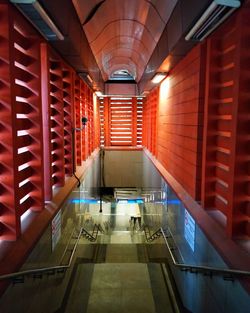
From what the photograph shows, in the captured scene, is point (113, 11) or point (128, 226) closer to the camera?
point (113, 11)

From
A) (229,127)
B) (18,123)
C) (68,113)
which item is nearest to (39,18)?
(18,123)

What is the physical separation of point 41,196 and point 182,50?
238 cm

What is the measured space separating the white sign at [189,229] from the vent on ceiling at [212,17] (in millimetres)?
1954

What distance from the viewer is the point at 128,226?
32.2 feet

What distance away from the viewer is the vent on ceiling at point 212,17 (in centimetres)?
225

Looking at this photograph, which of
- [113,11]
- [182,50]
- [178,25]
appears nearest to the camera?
[178,25]

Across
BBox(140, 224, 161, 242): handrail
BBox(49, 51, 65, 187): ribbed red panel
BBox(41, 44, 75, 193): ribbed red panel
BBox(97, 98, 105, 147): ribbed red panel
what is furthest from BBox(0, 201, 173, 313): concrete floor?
BBox(97, 98, 105, 147): ribbed red panel

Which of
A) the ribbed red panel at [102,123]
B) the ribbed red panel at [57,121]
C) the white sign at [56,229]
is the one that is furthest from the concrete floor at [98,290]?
the ribbed red panel at [102,123]

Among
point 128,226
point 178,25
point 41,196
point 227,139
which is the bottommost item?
point 128,226

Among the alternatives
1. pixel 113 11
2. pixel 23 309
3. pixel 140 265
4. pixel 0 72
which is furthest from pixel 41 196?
pixel 113 11

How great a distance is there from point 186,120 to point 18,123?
7.50 feet

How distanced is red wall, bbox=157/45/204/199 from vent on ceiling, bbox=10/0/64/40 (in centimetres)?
155

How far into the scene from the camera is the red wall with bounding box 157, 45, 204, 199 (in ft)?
12.2

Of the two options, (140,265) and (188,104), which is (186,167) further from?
(140,265)
